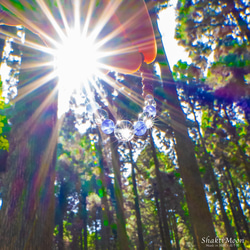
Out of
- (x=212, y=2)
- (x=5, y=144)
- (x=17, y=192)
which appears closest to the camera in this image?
(x=17, y=192)

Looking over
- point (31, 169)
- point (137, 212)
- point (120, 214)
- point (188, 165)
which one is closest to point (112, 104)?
point (120, 214)

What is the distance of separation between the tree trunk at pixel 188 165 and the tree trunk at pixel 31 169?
1890 mm

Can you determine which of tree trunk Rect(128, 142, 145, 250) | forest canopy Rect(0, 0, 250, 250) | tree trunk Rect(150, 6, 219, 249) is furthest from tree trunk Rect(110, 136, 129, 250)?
tree trunk Rect(150, 6, 219, 249)

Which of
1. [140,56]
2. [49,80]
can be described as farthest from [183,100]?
[140,56]

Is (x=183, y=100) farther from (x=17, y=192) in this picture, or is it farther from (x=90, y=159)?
(x=17, y=192)

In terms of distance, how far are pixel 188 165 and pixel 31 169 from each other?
2254mm

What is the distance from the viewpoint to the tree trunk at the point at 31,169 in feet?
6.81

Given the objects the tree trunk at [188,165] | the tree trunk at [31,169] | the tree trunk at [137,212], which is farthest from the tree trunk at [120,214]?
the tree trunk at [31,169]

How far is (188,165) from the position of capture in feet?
10.3

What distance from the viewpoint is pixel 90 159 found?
2075 cm

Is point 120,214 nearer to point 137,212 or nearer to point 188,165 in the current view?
point 137,212

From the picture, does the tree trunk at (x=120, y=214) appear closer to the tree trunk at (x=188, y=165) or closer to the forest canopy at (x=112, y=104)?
the forest canopy at (x=112, y=104)

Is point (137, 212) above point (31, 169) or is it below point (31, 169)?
above

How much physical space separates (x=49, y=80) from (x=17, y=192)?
1574 millimetres
